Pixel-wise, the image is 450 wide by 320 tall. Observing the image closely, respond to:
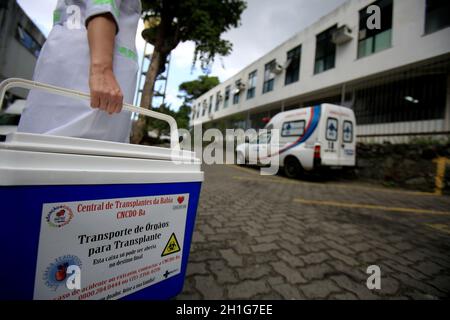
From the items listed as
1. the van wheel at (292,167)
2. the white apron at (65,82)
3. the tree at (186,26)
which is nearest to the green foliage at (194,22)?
the tree at (186,26)

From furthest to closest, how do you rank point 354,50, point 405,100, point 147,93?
1. point 354,50
2. point 147,93
3. point 405,100

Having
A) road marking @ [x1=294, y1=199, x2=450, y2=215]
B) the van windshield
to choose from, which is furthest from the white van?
the van windshield

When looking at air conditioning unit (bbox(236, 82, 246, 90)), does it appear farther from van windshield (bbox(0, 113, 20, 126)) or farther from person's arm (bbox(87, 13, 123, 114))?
person's arm (bbox(87, 13, 123, 114))

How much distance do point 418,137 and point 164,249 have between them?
875 centimetres

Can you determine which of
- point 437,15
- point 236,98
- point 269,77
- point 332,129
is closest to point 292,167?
point 332,129

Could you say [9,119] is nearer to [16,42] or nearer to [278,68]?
[16,42]

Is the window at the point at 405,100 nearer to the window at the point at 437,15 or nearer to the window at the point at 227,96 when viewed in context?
the window at the point at 437,15

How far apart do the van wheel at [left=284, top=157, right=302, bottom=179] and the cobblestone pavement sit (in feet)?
11.1

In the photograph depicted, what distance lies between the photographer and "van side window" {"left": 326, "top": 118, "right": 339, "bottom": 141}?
6.23m

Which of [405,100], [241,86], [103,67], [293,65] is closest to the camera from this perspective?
[103,67]

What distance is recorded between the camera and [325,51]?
35.9 ft

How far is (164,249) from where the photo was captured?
2.80 ft

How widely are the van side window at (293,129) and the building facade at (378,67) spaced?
3.00m

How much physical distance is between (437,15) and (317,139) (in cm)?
617
